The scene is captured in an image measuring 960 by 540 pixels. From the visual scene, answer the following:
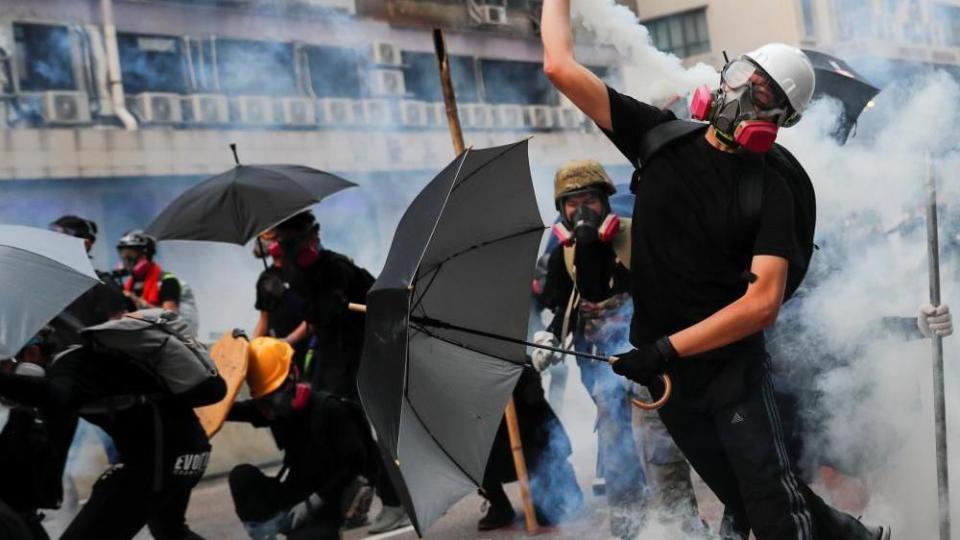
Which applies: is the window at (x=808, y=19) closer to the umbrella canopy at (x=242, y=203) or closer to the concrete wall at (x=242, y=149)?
the umbrella canopy at (x=242, y=203)

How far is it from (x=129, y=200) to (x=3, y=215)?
2.37 meters

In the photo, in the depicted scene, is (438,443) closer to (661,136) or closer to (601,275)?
(661,136)

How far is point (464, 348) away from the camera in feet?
12.3

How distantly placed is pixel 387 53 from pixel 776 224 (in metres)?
13.6

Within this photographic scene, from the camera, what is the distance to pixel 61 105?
48.8 feet

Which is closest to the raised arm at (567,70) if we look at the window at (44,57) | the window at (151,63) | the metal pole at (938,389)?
the metal pole at (938,389)

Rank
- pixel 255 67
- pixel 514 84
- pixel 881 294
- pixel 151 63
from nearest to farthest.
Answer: pixel 881 294
pixel 255 67
pixel 151 63
pixel 514 84

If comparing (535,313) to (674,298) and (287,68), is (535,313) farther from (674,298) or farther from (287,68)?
(287,68)

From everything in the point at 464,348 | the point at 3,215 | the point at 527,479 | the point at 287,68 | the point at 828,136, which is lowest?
the point at 527,479

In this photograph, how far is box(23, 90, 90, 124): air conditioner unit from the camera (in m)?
14.6

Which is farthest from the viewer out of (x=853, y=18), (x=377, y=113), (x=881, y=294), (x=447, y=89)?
(x=377, y=113)

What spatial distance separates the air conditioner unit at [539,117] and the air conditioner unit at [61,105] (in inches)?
228

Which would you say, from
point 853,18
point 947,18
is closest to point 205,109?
point 853,18

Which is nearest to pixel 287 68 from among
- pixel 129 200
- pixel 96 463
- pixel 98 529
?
pixel 129 200
